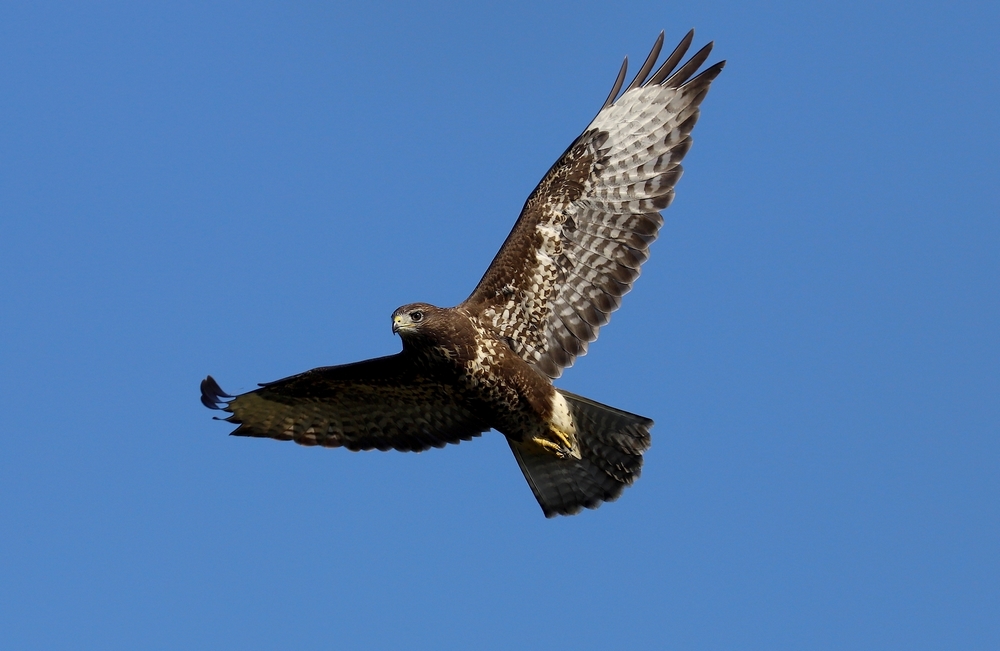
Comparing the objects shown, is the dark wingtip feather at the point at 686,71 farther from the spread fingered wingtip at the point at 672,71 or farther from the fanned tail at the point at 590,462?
the fanned tail at the point at 590,462

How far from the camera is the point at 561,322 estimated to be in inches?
469

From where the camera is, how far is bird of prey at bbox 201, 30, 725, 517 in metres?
→ 11.7

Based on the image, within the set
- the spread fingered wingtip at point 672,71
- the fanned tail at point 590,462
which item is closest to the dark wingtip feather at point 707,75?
the spread fingered wingtip at point 672,71

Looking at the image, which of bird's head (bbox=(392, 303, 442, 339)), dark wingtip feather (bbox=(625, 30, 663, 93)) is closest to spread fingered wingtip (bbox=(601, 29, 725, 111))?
dark wingtip feather (bbox=(625, 30, 663, 93))

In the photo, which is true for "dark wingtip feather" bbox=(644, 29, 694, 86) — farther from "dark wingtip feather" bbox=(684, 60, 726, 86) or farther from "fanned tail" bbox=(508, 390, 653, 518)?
"fanned tail" bbox=(508, 390, 653, 518)

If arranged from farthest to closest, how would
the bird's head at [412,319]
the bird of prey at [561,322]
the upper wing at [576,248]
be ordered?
1. the upper wing at [576,248]
2. the bird of prey at [561,322]
3. the bird's head at [412,319]

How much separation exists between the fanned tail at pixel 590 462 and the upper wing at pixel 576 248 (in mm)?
547

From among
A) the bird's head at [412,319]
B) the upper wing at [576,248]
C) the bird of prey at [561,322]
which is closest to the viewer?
the bird's head at [412,319]

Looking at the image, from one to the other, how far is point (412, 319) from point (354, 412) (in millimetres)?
1670

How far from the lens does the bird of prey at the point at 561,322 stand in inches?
459

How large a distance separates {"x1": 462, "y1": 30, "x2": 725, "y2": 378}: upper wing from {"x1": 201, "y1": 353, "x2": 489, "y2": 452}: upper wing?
90cm

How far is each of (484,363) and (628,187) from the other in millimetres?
2051

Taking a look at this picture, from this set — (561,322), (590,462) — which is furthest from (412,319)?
Answer: (590,462)

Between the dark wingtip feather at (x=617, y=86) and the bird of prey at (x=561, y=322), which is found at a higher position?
the dark wingtip feather at (x=617, y=86)
